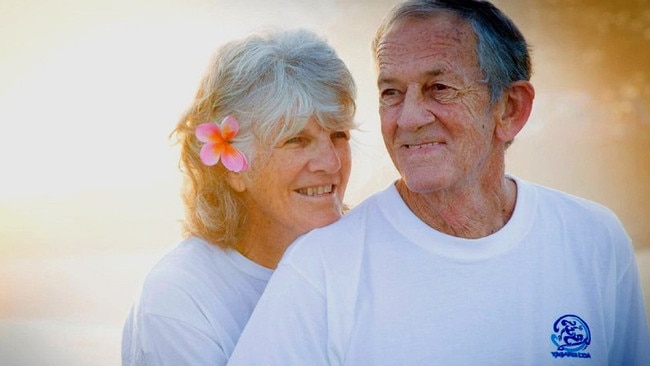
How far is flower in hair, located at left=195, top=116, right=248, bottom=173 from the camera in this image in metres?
2.59

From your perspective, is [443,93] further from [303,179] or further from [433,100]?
[303,179]

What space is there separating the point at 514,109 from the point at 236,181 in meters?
0.87

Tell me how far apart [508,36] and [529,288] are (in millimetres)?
672

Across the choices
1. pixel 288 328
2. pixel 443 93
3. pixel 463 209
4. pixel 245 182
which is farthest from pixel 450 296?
pixel 245 182

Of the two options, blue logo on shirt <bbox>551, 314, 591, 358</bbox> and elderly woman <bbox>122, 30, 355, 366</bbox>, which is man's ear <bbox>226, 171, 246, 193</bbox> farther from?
blue logo on shirt <bbox>551, 314, 591, 358</bbox>

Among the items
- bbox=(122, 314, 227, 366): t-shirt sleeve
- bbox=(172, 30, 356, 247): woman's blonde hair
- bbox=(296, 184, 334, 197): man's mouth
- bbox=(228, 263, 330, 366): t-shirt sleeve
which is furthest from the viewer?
bbox=(296, 184, 334, 197): man's mouth

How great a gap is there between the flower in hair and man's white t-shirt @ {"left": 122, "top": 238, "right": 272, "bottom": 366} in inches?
10.5

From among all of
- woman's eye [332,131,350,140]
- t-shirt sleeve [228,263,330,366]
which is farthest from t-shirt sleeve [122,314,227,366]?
woman's eye [332,131,350,140]

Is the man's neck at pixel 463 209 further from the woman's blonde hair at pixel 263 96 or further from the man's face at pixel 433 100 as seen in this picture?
the woman's blonde hair at pixel 263 96

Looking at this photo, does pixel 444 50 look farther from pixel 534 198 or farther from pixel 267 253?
pixel 267 253

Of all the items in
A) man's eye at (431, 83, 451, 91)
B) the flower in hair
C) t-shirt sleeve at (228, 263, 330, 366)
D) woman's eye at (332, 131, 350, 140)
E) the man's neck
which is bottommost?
t-shirt sleeve at (228, 263, 330, 366)

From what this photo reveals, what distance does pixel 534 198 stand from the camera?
7.91 ft

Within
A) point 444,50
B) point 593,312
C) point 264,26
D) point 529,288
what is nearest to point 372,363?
point 529,288

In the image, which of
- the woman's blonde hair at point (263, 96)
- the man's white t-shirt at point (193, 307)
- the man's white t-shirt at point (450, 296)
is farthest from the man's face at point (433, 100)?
the man's white t-shirt at point (193, 307)
